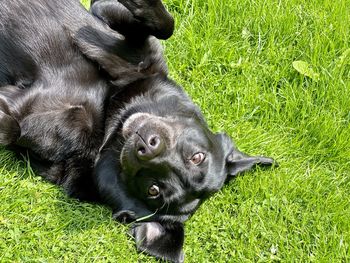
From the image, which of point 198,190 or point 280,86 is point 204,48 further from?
point 198,190

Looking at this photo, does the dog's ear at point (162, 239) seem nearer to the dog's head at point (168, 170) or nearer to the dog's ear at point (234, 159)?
the dog's head at point (168, 170)

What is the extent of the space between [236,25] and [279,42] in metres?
0.43

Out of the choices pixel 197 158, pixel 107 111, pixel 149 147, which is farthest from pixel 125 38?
pixel 197 158

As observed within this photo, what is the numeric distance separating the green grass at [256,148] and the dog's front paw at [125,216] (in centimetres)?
17

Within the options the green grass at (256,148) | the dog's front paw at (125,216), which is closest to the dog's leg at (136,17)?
the green grass at (256,148)

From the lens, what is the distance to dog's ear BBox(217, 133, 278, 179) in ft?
13.0

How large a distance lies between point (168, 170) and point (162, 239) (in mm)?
686

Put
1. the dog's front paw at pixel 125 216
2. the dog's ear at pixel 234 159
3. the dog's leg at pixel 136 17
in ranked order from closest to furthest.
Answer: the dog's leg at pixel 136 17, the dog's front paw at pixel 125 216, the dog's ear at pixel 234 159

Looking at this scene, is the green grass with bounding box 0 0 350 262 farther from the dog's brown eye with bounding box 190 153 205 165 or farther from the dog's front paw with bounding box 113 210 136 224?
the dog's brown eye with bounding box 190 153 205 165

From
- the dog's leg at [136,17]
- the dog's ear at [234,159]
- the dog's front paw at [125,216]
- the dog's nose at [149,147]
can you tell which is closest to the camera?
the dog's nose at [149,147]

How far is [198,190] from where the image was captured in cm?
364

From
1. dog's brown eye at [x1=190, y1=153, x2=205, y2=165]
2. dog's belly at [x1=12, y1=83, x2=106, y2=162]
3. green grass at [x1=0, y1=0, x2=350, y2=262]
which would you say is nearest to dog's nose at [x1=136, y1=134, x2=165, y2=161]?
dog's brown eye at [x1=190, y1=153, x2=205, y2=165]

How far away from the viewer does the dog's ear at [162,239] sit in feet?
12.7

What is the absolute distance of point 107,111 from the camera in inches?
146
